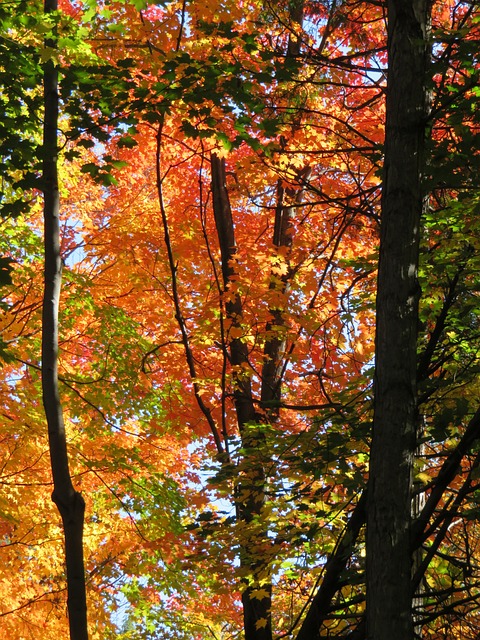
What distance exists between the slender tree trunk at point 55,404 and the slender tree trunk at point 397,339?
9.61ft

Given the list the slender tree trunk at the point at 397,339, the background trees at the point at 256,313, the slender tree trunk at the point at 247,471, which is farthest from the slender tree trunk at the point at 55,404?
the slender tree trunk at the point at 397,339

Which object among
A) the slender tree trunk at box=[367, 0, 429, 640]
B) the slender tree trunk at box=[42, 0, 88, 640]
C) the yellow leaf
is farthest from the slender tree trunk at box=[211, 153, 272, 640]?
the slender tree trunk at box=[367, 0, 429, 640]

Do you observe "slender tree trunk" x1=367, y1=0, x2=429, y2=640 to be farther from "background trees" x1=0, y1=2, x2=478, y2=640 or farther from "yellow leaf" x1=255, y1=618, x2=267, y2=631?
"yellow leaf" x1=255, y1=618, x2=267, y2=631

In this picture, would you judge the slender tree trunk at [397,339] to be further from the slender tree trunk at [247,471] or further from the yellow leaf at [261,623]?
the yellow leaf at [261,623]

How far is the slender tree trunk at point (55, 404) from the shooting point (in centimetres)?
561

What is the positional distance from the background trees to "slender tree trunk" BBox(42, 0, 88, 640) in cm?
21

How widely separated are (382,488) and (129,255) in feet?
24.5

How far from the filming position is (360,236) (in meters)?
10.9

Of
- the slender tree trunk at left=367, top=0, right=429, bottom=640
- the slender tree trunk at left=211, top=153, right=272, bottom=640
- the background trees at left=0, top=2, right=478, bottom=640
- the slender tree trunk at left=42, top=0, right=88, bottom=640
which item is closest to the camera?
the slender tree trunk at left=367, top=0, right=429, bottom=640

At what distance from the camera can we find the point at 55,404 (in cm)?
582

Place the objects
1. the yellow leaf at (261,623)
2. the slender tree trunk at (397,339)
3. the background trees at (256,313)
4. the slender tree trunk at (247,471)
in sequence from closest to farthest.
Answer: the slender tree trunk at (397,339) → the background trees at (256,313) → the slender tree trunk at (247,471) → the yellow leaf at (261,623)

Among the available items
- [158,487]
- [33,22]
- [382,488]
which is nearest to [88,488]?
[158,487]

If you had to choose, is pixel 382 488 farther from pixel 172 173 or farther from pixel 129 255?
pixel 172 173

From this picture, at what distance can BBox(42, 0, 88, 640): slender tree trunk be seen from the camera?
5605 mm
